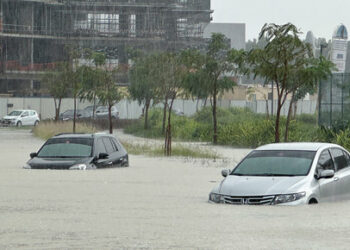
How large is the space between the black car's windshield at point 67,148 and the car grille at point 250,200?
9507mm

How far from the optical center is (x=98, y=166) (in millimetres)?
24781

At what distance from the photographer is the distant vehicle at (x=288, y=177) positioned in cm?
1580

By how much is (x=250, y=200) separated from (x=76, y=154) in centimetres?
991

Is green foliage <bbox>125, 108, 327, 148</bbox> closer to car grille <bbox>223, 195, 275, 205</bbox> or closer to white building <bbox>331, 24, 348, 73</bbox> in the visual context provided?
white building <bbox>331, 24, 348, 73</bbox>

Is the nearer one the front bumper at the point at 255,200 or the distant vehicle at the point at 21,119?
the front bumper at the point at 255,200

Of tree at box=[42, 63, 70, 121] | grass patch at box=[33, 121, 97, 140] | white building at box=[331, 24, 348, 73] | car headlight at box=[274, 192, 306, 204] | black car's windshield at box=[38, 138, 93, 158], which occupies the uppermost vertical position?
white building at box=[331, 24, 348, 73]

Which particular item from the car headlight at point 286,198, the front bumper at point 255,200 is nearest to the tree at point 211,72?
the front bumper at point 255,200

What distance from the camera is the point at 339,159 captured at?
1783 cm

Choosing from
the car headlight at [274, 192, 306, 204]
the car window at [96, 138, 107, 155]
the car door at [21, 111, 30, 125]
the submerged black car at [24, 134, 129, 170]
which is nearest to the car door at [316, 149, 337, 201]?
the car headlight at [274, 192, 306, 204]

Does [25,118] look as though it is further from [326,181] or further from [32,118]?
[326,181]

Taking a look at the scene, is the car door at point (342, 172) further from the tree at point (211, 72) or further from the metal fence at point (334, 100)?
the tree at point (211, 72)

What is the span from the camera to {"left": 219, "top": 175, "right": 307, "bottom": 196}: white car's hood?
15.8 m

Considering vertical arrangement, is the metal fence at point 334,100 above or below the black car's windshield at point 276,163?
below

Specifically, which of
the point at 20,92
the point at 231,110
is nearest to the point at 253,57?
the point at 231,110
